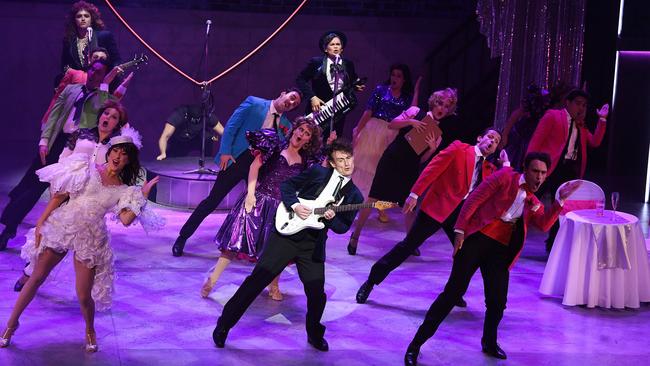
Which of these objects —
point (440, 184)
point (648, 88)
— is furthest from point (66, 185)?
point (648, 88)

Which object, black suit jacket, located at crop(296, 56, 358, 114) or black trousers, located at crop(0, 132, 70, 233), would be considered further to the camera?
black suit jacket, located at crop(296, 56, 358, 114)

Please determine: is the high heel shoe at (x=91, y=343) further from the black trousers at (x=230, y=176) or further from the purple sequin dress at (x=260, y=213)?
the black trousers at (x=230, y=176)

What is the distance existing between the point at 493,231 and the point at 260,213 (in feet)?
5.40

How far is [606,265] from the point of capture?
285 inches

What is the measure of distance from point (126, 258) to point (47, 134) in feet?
3.63

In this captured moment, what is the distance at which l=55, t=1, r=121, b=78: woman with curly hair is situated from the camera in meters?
8.55


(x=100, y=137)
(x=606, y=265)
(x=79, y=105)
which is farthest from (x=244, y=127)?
(x=606, y=265)

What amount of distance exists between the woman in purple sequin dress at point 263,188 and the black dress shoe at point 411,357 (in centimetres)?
131

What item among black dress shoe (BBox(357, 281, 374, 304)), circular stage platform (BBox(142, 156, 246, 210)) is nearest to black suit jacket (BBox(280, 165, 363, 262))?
black dress shoe (BBox(357, 281, 374, 304))

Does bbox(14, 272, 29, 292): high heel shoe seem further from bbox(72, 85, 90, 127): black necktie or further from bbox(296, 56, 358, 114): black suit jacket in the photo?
bbox(296, 56, 358, 114): black suit jacket

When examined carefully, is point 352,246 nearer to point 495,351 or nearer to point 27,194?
point 495,351

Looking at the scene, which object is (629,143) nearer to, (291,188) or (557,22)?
(557,22)

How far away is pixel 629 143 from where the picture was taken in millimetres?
12148

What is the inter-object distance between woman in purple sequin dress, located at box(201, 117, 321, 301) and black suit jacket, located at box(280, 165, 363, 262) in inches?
22.0
